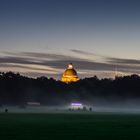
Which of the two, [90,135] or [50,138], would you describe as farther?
[90,135]

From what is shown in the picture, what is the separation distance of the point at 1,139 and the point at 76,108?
140754mm

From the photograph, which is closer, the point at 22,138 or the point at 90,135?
the point at 22,138

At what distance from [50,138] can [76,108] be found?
139 meters

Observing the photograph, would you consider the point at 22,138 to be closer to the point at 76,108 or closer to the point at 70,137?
the point at 70,137

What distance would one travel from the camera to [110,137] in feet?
142

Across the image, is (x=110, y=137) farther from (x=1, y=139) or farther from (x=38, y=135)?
(x=1, y=139)

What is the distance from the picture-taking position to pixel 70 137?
43.2 m

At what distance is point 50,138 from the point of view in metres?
41.8

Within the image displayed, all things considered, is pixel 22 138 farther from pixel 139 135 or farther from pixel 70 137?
pixel 139 135

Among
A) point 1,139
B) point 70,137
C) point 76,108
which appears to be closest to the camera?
point 1,139

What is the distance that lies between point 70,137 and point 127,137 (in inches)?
161

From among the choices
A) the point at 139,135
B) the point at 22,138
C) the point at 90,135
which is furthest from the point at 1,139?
the point at 139,135

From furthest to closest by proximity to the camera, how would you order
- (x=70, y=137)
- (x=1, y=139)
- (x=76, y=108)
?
(x=76, y=108), (x=70, y=137), (x=1, y=139)

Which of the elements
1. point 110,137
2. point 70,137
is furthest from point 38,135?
point 110,137
